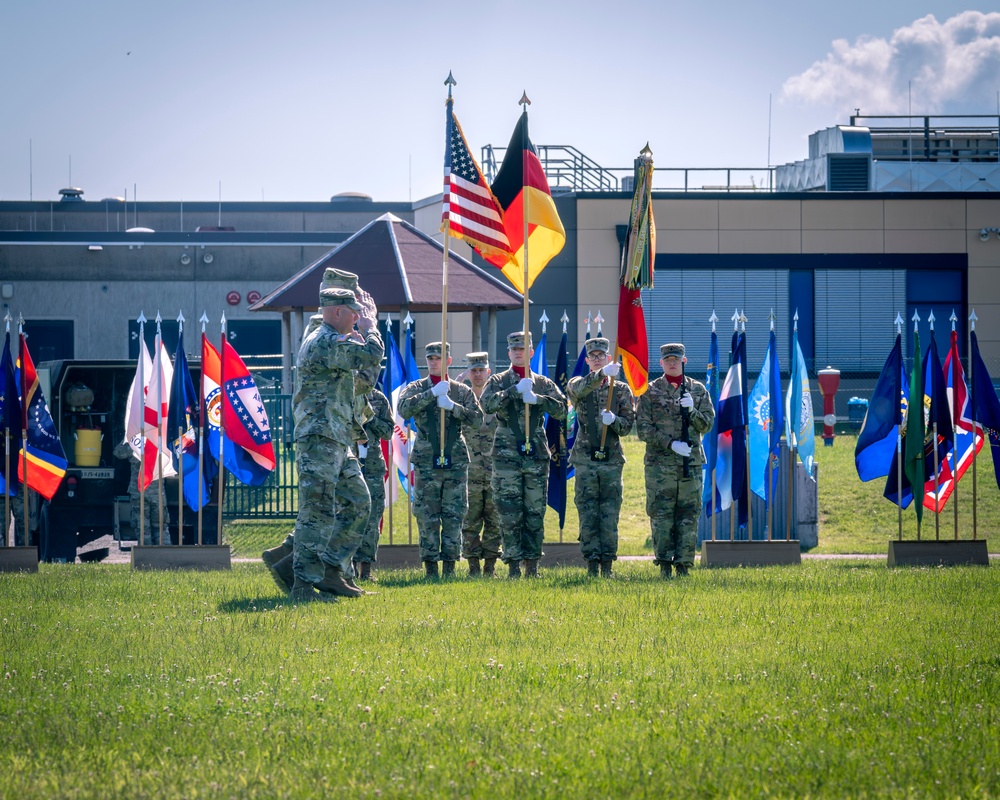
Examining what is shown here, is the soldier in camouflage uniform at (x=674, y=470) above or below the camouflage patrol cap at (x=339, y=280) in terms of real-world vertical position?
below

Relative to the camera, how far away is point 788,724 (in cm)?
629

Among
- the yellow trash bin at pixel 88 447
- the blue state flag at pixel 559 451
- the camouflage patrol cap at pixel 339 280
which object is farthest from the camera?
the yellow trash bin at pixel 88 447

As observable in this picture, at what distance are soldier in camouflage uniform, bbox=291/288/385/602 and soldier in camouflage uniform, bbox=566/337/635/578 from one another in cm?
308

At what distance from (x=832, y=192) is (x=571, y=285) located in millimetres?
6926

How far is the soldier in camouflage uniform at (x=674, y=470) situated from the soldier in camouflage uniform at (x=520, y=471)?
917 millimetres

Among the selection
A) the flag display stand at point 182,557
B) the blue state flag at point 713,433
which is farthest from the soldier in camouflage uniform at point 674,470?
the flag display stand at point 182,557

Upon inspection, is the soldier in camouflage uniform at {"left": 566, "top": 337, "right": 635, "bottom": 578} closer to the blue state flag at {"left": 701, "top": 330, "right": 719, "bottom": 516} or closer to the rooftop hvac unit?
the blue state flag at {"left": 701, "top": 330, "right": 719, "bottom": 516}

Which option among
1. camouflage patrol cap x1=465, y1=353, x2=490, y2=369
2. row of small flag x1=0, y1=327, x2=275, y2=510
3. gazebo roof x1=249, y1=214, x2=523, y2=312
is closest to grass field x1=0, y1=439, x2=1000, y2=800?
camouflage patrol cap x1=465, y1=353, x2=490, y2=369

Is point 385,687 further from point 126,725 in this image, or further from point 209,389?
point 209,389

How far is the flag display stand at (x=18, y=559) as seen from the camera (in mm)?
13484

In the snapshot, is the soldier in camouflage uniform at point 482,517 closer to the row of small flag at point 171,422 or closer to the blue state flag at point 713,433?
the row of small flag at point 171,422

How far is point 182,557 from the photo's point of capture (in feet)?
45.6

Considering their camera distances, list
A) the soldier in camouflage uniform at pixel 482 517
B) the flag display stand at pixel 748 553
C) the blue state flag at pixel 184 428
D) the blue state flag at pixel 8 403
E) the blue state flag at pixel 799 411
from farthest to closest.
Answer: the blue state flag at pixel 799 411
the blue state flag at pixel 184 428
the flag display stand at pixel 748 553
the blue state flag at pixel 8 403
the soldier in camouflage uniform at pixel 482 517

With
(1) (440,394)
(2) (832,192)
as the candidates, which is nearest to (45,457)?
(1) (440,394)
